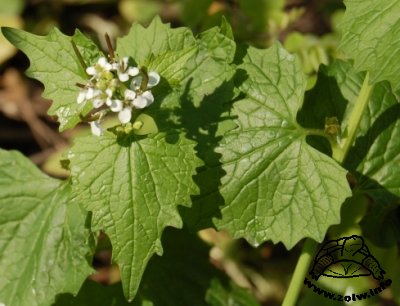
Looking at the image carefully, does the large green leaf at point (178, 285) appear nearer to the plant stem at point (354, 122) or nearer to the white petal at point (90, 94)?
the plant stem at point (354, 122)

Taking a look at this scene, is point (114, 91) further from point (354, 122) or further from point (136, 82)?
point (354, 122)

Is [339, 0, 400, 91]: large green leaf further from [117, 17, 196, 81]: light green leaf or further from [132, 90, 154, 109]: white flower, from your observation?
[132, 90, 154, 109]: white flower

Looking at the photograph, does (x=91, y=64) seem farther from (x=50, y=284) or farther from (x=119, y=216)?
(x=50, y=284)

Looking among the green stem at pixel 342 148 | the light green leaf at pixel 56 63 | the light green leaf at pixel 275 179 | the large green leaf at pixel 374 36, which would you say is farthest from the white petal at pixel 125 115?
the green stem at pixel 342 148

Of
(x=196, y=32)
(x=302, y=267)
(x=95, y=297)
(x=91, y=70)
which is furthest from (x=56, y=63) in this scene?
(x=196, y=32)

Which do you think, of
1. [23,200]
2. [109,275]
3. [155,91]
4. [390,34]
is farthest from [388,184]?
[109,275]

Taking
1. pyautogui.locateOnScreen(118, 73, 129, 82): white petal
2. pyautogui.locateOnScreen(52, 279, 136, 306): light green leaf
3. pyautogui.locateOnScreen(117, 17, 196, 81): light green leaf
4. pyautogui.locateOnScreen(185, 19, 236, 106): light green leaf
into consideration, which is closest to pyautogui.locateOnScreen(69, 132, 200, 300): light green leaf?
pyautogui.locateOnScreen(118, 73, 129, 82): white petal
